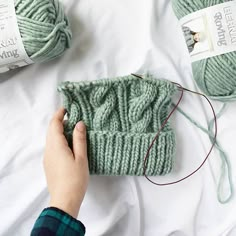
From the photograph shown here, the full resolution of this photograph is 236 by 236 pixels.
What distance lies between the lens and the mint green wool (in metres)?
0.76

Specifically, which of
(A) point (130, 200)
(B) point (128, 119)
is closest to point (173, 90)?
(B) point (128, 119)

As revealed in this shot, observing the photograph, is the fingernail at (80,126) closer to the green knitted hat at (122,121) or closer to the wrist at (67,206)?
the green knitted hat at (122,121)

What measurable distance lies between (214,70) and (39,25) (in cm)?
34

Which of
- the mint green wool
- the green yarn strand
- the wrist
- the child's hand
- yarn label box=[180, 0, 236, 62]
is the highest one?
the mint green wool

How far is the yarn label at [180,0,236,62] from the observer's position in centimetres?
75

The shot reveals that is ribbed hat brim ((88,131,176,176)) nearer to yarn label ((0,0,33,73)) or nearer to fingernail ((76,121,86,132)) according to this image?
fingernail ((76,121,86,132))

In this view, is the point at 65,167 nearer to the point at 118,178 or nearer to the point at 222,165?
the point at 118,178

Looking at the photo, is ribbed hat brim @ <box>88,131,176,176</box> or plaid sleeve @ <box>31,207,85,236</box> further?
ribbed hat brim @ <box>88,131,176,176</box>

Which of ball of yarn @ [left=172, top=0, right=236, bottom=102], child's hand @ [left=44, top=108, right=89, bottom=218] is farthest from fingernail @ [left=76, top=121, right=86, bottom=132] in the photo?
ball of yarn @ [left=172, top=0, right=236, bottom=102]

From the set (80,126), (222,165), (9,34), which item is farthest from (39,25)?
(222,165)

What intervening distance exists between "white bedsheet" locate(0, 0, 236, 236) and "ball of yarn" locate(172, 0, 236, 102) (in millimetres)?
65

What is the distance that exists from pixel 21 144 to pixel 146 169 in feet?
0.88

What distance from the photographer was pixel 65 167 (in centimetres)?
76

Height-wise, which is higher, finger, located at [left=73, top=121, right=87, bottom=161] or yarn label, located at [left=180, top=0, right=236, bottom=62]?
yarn label, located at [left=180, top=0, right=236, bottom=62]
